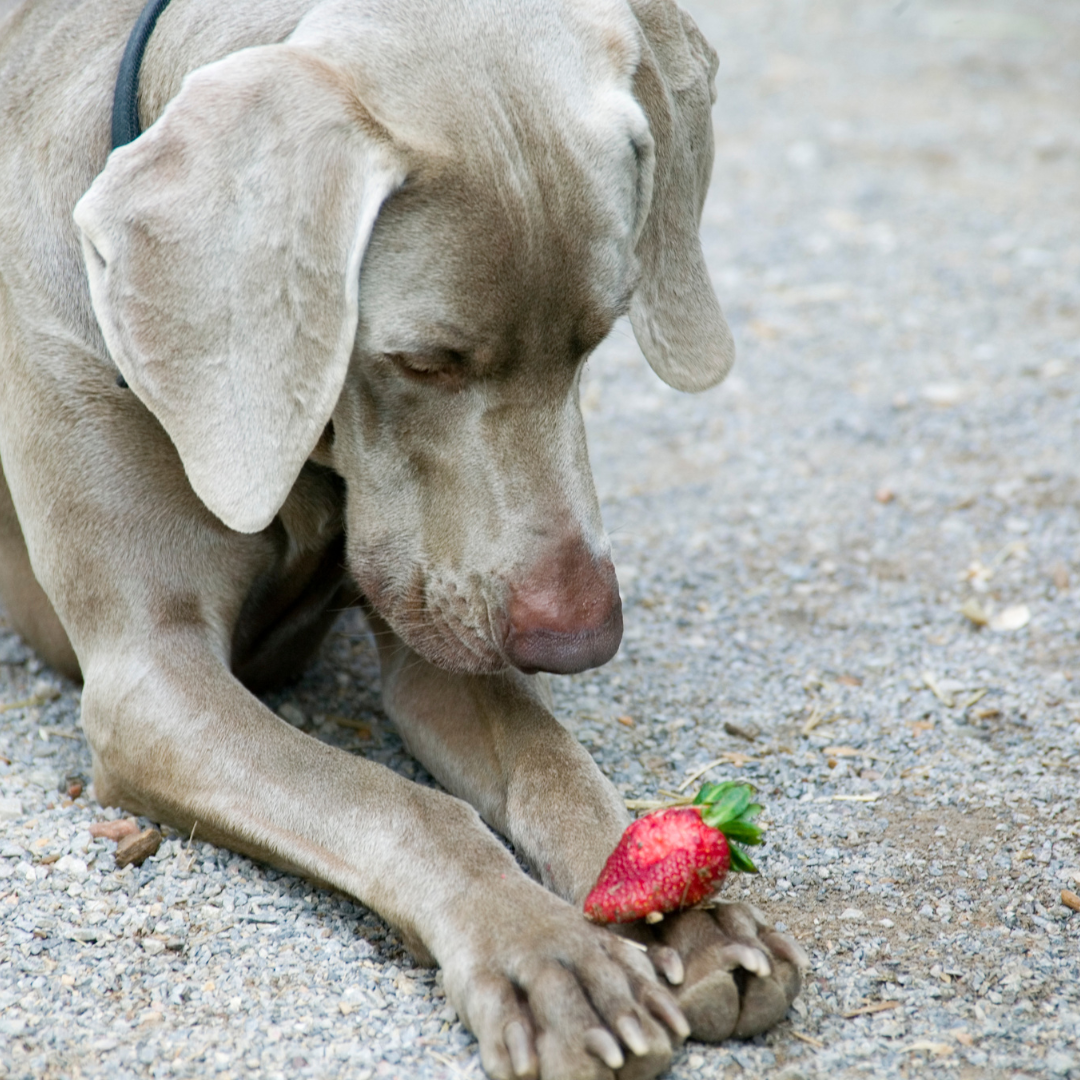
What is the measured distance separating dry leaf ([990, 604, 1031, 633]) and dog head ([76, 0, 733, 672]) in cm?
144

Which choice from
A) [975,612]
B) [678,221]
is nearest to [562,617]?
[678,221]

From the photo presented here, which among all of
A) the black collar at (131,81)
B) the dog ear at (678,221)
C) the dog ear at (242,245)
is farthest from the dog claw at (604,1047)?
the black collar at (131,81)

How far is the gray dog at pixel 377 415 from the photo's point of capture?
79.6 inches

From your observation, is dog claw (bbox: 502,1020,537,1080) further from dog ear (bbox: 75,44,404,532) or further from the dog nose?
dog ear (bbox: 75,44,404,532)

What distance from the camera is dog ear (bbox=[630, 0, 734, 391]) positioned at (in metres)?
2.63

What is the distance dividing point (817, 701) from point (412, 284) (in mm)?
1404

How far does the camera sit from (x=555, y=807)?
2.32m

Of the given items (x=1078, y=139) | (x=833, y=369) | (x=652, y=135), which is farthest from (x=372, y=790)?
(x=1078, y=139)

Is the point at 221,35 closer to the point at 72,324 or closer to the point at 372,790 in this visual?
the point at 72,324

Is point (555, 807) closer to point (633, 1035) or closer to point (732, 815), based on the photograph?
point (732, 815)

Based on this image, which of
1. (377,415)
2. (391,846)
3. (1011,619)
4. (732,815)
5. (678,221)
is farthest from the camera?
(1011,619)

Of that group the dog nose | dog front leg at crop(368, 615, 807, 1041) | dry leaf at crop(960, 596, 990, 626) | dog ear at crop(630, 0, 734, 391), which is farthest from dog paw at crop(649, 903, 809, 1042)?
dry leaf at crop(960, 596, 990, 626)

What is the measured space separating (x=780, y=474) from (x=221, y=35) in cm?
230

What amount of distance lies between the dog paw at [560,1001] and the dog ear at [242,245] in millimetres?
780
